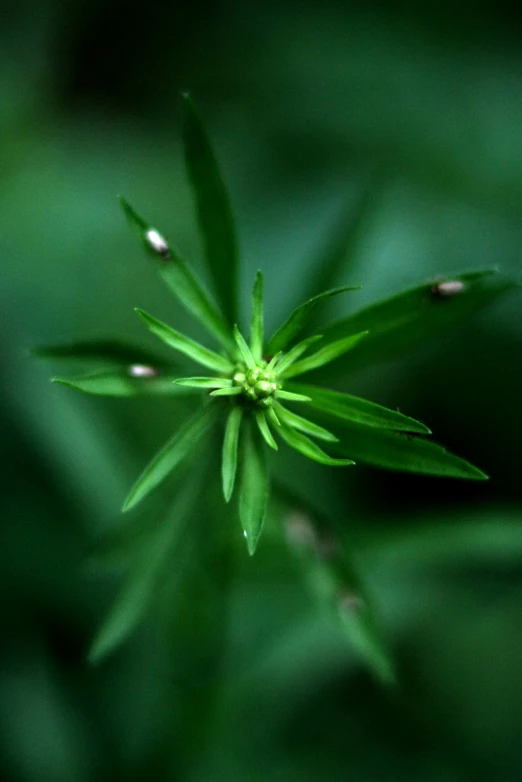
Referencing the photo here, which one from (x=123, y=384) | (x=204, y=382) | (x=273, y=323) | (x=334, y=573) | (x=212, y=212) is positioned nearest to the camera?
(x=204, y=382)

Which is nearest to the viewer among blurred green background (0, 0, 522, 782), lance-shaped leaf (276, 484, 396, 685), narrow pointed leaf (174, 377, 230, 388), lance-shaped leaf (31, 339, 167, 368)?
narrow pointed leaf (174, 377, 230, 388)

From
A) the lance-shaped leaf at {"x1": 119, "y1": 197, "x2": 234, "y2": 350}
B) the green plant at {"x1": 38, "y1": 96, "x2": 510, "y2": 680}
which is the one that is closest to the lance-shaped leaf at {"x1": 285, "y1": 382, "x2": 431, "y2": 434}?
the green plant at {"x1": 38, "y1": 96, "x2": 510, "y2": 680}

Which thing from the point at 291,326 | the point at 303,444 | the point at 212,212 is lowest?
the point at 303,444

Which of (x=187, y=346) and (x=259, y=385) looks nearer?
(x=259, y=385)

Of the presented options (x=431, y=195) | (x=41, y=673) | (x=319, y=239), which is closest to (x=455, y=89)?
(x=431, y=195)

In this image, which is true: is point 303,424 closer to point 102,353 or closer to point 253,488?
point 253,488

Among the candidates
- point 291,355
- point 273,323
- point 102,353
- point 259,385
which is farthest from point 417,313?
point 273,323

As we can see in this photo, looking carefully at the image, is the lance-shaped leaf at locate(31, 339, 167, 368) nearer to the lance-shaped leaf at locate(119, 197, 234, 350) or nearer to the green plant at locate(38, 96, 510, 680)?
the green plant at locate(38, 96, 510, 680)

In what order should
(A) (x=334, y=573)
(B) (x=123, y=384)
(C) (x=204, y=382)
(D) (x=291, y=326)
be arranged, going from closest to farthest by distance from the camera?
(C) (x=204, y=382), (D) (x=291, y=326), (B) (x=123, y=384), (A) (x=334, y=573)
